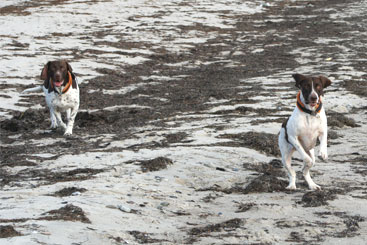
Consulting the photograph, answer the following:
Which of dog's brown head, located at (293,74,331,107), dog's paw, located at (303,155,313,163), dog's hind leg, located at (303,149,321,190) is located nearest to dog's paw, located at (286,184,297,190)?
Result: dog's hind leg, located at (303,149,321,190)

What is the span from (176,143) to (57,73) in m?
2.65

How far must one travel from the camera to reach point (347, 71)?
50.6ft

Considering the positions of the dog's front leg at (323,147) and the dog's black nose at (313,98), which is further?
the dog's front leg at (323,147)

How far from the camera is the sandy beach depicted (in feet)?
17.6

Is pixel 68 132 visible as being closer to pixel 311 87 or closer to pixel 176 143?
pixel 176 143

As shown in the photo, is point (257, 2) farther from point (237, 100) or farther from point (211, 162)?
point (211, 162)

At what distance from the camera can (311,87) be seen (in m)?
6.64

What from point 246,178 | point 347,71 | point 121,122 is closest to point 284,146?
point 246,178

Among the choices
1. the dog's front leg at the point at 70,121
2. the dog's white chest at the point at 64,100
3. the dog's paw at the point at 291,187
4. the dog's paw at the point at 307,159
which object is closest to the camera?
the dog's paw at the point at 307,159

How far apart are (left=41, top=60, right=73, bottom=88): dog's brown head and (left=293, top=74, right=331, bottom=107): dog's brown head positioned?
4760 millimetres

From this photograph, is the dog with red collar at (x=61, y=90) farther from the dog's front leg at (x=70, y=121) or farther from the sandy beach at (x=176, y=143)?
the sandy beach at (x=176, y=143)

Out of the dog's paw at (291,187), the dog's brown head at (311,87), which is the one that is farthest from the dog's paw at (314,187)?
the dog's brown head at (311,87)

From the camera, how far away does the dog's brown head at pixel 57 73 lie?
1024 cm

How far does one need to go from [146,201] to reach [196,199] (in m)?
0.54
